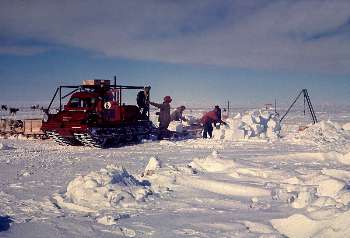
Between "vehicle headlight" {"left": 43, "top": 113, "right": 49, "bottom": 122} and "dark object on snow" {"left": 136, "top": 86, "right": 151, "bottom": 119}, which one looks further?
"dark object on snow" {"left": 136, "top": 86, "right": 151, "bottom": 119}

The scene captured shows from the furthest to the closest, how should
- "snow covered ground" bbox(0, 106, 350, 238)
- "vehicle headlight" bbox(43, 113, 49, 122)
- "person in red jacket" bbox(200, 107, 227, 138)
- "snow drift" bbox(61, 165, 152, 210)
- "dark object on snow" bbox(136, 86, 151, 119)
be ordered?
"dark object on snow" bbox(136, 86, 151, 119) → "person in red jacket" bbox(200, 107, 227, 138) → "vehicle headlight" bbox(43, 113, 49, 122) → "snow drift" bbox(61, 165, 152, 210) → "snow covered ground" bbox(0, 106, 350, 238)

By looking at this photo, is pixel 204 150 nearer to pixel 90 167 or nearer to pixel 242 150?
pixel 242 150

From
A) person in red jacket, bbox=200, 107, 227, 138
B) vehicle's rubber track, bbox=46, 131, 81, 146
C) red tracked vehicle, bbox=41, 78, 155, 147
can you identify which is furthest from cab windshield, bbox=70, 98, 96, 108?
person in red jacket, bbox=200, 107, 227, 138

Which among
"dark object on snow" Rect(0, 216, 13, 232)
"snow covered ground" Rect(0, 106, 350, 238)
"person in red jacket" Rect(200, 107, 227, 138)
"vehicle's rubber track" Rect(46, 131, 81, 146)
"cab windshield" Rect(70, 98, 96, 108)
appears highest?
"cab windshield" Rect(70, 98, 96, 108)

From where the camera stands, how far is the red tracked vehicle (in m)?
18.3

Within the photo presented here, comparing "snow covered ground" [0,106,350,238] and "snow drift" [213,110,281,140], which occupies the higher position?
"snow drift" [213,110,281,140]

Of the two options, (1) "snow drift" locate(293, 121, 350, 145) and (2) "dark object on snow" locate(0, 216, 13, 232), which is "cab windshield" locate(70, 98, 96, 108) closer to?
(1) "snow drift" locate(293, 121, 350, 145)

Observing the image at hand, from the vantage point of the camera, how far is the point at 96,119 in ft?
62.4

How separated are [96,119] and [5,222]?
41.2 feet

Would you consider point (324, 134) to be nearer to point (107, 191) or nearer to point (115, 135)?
point (115, 135)

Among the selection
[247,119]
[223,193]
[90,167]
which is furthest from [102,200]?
[247,119]

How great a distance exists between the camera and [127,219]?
666cm

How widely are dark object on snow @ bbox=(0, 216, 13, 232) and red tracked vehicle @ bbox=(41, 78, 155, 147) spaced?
1094cm

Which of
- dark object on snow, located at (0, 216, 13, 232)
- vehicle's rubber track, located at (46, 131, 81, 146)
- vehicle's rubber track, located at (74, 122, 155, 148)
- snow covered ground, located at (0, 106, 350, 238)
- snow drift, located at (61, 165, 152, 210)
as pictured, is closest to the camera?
snow covered ground, located at (0, 106, 350, 238)
